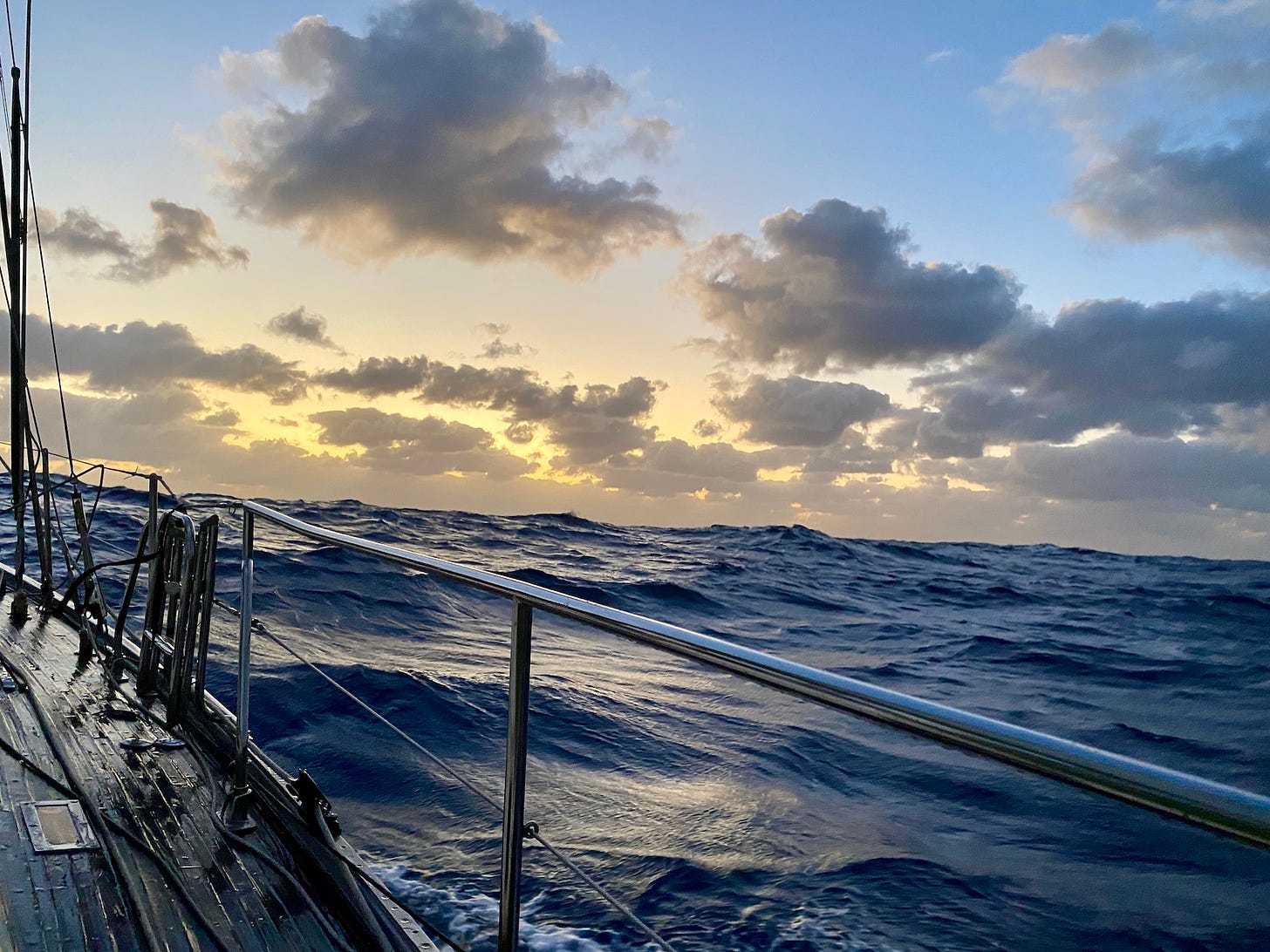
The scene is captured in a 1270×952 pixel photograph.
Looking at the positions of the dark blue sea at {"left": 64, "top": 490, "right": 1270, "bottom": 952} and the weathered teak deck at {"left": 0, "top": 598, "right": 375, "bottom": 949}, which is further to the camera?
the dark blue sea at {"left": 64, "top": 490, "right": 1270, "bottom": 952}

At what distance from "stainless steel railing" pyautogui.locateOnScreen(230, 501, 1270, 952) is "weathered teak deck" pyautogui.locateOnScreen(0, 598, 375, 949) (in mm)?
748

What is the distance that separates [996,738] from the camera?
0.75 meters

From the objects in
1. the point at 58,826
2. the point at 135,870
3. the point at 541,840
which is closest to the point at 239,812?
the point at 135,870

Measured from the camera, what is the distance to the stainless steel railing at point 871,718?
623 millimetres

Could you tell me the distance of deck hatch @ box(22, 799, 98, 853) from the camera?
2262 millimetres

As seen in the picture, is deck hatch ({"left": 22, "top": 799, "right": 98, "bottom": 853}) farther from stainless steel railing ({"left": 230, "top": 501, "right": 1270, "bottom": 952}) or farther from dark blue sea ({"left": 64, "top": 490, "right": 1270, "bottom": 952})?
stainless steel railing ({"left": 230, "top": 501, "right": 1270, "bottom": 952})

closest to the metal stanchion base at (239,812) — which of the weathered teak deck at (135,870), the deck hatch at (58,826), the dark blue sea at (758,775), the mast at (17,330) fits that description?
the weathered teak deck at (135,870)

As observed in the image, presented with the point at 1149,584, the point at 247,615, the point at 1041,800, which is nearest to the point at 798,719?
the point at 1041,800

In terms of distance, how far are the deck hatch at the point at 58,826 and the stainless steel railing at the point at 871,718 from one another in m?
1.32

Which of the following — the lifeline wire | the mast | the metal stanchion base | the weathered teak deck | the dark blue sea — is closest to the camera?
the lifeline wire

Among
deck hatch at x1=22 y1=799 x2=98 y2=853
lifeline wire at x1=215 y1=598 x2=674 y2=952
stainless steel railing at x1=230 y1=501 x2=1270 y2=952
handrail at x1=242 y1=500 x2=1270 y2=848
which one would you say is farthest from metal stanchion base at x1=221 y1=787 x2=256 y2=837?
handrail at x1=242 y1=500 x2=1270 y2=848

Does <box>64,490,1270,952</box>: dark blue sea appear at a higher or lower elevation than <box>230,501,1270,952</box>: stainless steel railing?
lower

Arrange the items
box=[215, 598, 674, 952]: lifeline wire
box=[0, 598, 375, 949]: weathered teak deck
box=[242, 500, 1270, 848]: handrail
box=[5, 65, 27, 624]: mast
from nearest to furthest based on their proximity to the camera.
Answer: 1. box=[242, 500, 1270, 848]: handrail
2. box=[215, 598, 674, 952]: lifeline wire
3. box=[0, 598, 375, 949]: weathered teak deck
4. box=[5, 65, 27, 624]: mast

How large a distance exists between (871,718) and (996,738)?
0.43 feet
